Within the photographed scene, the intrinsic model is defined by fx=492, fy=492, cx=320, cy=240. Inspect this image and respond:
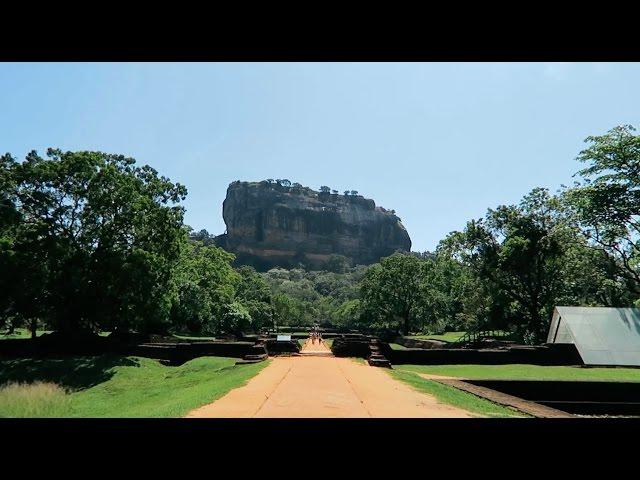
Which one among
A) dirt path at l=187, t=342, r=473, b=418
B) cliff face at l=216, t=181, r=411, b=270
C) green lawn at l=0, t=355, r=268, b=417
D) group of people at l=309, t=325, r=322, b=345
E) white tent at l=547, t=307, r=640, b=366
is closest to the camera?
dirt path at l=187, t=342, r=473, b=418

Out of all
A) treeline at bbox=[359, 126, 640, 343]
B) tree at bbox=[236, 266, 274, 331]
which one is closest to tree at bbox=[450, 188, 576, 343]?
treeline at bbox=[359, 126, 640, 343]

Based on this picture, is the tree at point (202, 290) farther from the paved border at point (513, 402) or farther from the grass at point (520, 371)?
the paved border at point (513, 402)

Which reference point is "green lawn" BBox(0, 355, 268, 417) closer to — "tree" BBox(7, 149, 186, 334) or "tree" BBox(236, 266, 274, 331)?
"tree" BBox(7, 149, 186, 334)

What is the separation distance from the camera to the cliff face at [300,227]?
16225 centimetres

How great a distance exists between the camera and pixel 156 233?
23.5 m

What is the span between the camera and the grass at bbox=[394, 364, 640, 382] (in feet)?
53.3

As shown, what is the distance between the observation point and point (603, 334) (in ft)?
67.6

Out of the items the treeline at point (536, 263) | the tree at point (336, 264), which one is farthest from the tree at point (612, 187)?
the tree at point (336, 264)

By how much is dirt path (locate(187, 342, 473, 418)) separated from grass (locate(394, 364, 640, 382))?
439 centimetres
